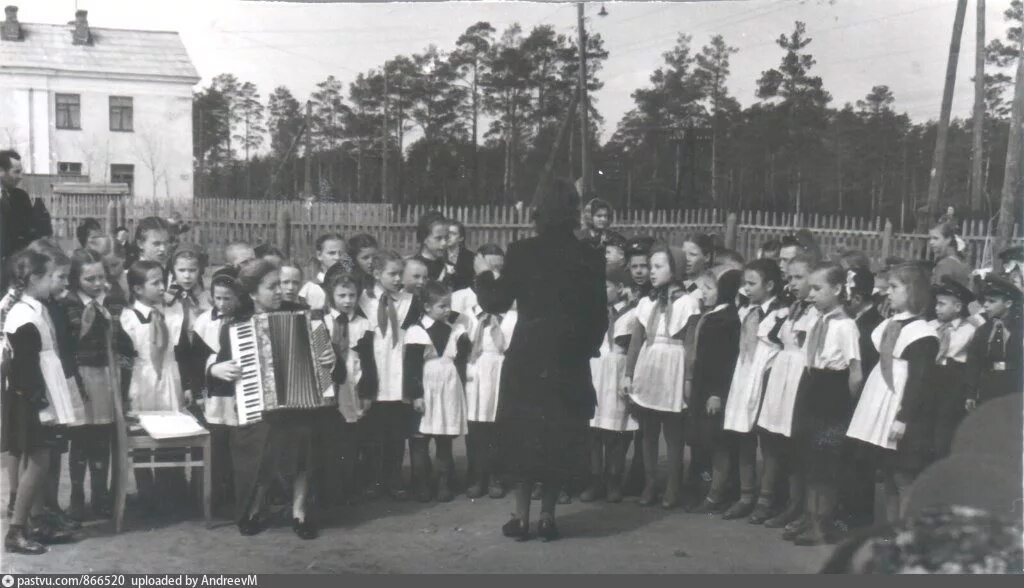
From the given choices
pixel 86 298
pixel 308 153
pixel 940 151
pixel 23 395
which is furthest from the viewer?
pixel 940 151

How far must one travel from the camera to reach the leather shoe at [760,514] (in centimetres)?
577

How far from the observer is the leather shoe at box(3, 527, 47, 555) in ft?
16.0

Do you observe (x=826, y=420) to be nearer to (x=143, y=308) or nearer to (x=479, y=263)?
(x=479, y=263)

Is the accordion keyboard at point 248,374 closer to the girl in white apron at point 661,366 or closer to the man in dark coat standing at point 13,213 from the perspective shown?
the man in dark coat standing at point 13,213

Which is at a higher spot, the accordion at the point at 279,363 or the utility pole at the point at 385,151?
the utility pole at the point at 385,151

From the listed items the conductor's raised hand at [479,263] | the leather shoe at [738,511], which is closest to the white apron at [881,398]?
the leather shoe at [738,511]

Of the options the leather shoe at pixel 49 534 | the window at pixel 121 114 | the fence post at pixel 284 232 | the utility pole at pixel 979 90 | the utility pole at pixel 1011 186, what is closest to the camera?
the leather shoe at pixel 49 534

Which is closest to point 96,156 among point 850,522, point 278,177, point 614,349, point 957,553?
point 278,177

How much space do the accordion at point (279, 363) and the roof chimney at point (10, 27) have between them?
76.6 inches

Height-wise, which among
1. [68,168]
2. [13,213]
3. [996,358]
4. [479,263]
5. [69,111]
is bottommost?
[996,358]

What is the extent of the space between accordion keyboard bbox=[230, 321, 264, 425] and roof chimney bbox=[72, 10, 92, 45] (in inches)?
74.5

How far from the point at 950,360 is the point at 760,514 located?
4.50 ft

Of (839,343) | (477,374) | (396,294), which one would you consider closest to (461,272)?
(396,294)

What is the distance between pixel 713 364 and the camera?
5.96m
